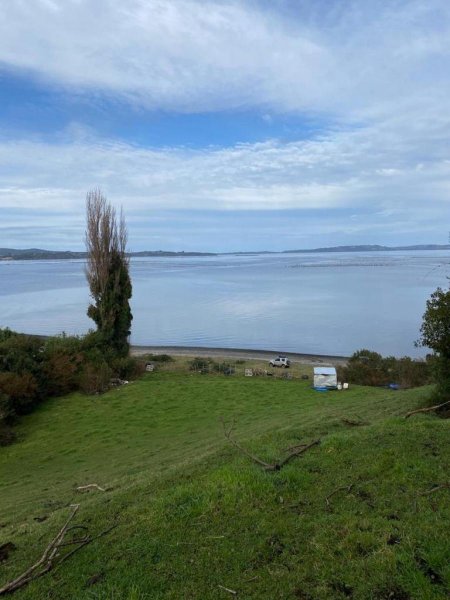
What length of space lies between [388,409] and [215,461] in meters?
6.97

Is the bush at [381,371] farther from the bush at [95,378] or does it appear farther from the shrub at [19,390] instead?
the shrub at [19,390]

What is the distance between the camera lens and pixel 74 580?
4.34 metres

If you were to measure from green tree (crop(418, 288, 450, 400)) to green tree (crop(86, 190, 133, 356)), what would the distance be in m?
19.0

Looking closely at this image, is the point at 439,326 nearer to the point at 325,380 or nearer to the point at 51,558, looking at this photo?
the point at 51,558

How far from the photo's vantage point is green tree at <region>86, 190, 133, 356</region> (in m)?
27.7

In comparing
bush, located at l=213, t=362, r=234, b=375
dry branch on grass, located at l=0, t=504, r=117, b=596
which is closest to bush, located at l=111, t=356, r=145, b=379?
bush, located at l=213, t=362, r=234, b=375

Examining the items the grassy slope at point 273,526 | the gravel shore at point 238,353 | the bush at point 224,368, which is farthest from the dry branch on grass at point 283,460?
the gravel shore at point 238,353

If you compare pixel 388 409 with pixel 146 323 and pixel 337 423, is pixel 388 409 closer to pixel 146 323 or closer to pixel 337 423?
pixel 337 423

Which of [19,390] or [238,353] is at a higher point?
[19,390]

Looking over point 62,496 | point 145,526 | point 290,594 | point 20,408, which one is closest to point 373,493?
point 290,594

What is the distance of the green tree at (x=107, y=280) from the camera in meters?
27.7

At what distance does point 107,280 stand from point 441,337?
1985 cm

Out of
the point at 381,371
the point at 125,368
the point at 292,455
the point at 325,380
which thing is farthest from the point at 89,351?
the point at 292,455

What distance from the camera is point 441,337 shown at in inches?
484
